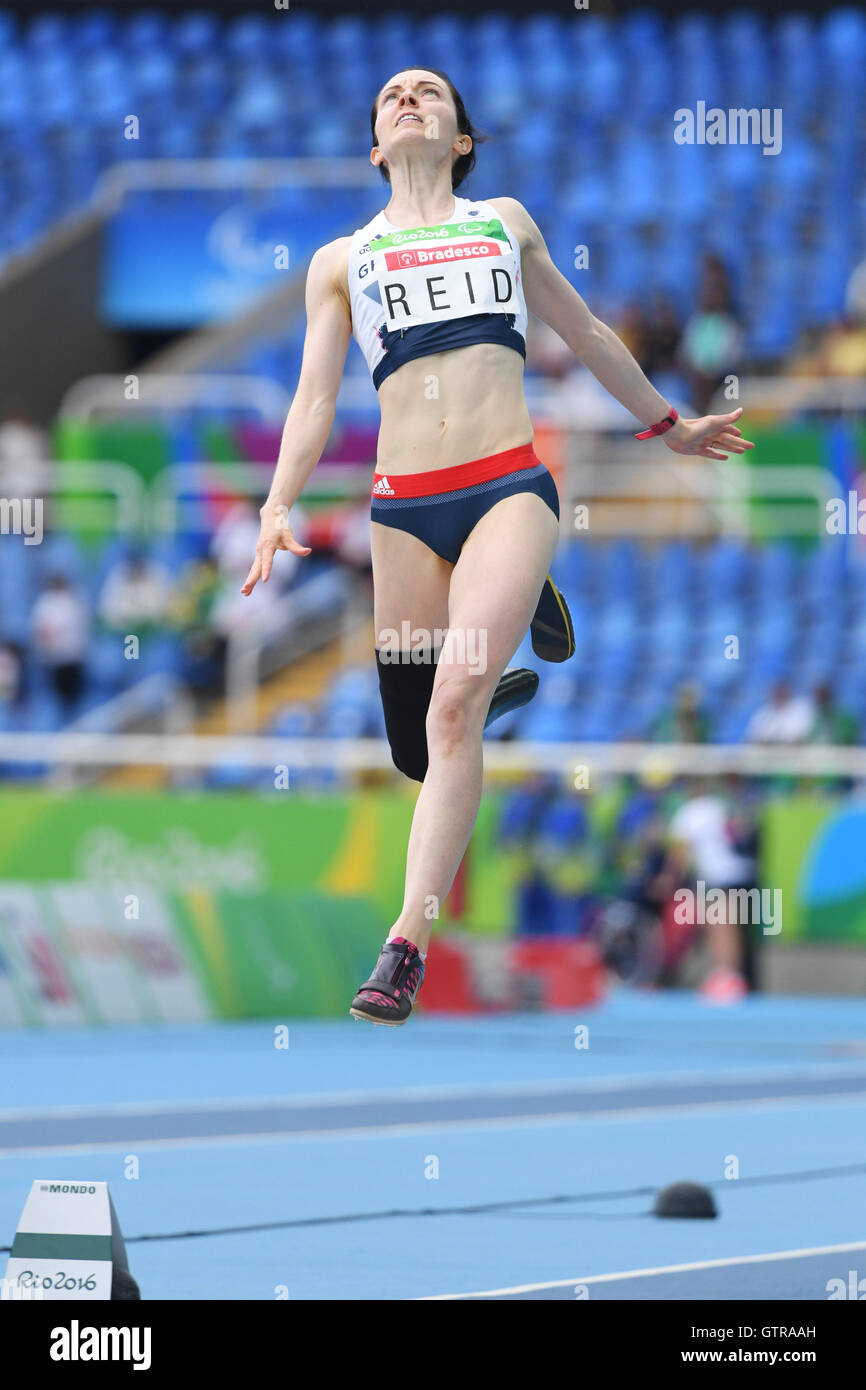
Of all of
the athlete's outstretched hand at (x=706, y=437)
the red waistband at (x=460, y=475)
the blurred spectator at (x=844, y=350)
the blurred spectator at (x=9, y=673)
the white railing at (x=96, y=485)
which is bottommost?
the red waistband at (x=460, y=475)

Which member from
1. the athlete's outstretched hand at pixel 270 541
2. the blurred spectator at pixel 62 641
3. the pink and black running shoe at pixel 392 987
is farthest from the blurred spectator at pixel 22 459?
the pink and black running shoe at pixel 392 987

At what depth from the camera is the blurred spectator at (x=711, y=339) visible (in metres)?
21.0

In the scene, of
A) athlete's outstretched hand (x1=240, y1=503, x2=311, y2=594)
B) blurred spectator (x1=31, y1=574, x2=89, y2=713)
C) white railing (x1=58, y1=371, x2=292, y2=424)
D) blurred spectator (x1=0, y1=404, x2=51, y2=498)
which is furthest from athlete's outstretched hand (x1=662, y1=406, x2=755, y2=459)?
white railing (x1=58, y1=371, x2=292, y2=424)

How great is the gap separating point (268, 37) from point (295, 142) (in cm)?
230

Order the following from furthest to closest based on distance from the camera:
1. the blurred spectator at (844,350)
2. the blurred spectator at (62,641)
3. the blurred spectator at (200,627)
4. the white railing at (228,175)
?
1. the white railing at (228,175)
2. the blurred spectator at (844,350)
3. the blurred spectator at (62,641)
4. the blurred spectator at (200,627)

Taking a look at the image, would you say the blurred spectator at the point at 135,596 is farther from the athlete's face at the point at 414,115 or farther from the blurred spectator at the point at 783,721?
the athlete's face at the point at 414,115

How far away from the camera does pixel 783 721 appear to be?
62.2 ft

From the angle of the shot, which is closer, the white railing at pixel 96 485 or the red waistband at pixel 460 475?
the red waistband at pixel 460 475

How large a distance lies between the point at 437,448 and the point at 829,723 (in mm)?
13024

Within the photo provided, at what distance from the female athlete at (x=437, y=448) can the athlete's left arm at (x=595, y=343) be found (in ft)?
0.03

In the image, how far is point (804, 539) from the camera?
20.6 m

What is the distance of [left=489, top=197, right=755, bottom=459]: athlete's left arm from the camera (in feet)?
21.1

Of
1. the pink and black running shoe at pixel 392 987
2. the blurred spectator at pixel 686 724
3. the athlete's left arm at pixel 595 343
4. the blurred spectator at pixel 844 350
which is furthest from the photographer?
the blurred spectator at pixel 844 350

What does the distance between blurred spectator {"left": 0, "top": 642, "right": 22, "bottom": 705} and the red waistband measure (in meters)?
14.1
